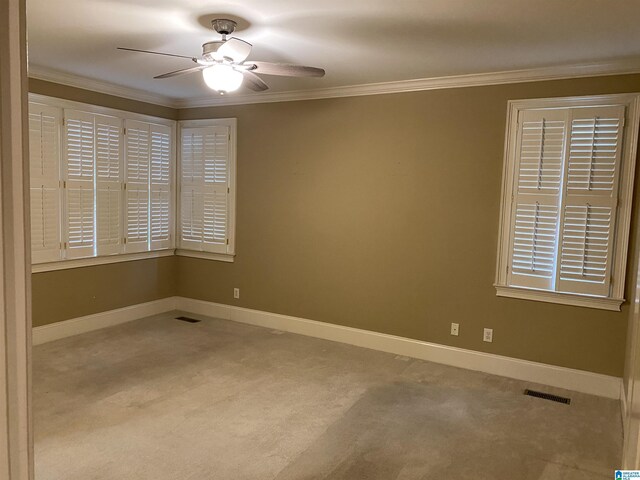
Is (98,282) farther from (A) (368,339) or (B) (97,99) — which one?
(A) (368,339)

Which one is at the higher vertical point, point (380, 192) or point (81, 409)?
point (380, 192)

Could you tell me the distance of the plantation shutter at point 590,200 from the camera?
354cm

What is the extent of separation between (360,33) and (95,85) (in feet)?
9.94

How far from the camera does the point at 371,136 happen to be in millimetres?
4535

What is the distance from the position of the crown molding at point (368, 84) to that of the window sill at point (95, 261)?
1.71 m

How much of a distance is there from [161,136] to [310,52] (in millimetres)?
2701

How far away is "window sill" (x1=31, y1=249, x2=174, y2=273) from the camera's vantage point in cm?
450

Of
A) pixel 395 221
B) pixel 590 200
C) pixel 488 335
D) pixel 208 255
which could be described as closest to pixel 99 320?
pixel 208 255

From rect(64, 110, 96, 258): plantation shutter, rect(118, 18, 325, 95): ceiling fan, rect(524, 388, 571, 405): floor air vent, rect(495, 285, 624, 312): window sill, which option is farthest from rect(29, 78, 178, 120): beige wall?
rect(524, 388, 571, 405): floor air vent

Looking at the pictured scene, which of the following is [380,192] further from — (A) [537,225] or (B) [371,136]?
(A) [537,225]

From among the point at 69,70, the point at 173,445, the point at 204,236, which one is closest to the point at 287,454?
the point at 173,445

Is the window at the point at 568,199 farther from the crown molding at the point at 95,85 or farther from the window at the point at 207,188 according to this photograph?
the crown molding at the point at 95,85

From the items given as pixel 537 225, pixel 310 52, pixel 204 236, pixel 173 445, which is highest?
pixel 310 52

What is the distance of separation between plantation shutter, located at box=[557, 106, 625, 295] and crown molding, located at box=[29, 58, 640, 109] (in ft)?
0.99
